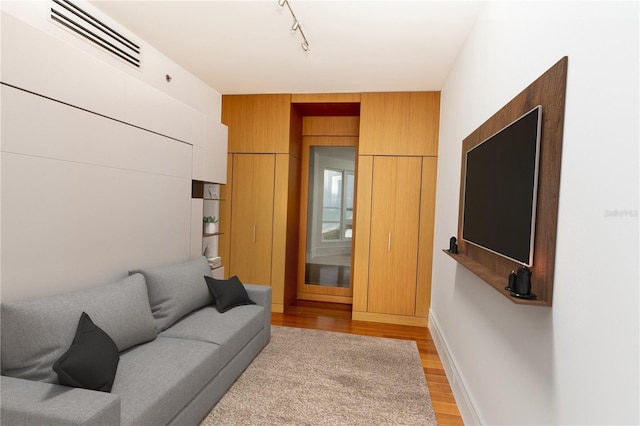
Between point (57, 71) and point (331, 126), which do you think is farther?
point (331, 126)

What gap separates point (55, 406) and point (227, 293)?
178cm

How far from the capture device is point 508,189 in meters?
1.72

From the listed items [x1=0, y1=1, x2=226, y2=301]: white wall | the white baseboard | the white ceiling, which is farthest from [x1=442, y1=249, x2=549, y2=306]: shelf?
[x1=0, y1=1, x2=226, y2=301]: white wall

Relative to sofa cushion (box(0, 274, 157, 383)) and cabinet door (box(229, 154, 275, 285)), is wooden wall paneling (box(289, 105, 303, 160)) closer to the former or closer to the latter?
cabinet door (box(229, 154, 275, 285))

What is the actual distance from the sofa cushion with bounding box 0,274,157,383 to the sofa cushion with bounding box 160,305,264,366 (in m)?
0.45

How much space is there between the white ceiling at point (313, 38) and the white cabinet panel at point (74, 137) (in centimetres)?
92

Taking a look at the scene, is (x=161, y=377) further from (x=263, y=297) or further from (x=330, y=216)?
(x=330, y=216)

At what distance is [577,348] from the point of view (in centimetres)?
113

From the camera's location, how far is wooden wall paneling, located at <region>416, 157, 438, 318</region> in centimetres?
434

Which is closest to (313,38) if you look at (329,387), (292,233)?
(292,233)

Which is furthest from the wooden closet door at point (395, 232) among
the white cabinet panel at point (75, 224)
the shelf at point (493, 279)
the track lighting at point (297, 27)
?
the white cabinet panel at point (75, 224)

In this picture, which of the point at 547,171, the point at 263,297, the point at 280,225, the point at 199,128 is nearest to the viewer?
the point at 547,171

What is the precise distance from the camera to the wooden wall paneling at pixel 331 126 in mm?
5141

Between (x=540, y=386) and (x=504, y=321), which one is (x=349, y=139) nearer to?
(x=504, y=321)
